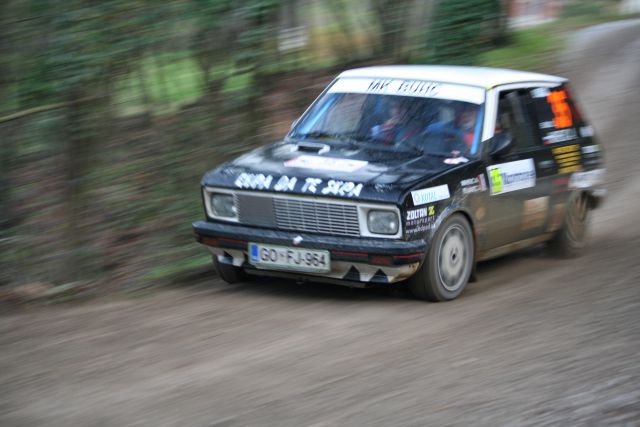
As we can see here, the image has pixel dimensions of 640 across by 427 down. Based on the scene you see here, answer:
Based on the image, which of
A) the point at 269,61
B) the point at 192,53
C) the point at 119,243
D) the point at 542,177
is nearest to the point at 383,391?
the point at 542,177

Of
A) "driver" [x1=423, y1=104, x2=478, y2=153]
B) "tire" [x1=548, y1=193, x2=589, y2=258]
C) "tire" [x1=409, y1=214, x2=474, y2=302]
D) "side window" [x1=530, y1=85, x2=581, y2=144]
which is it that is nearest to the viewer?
"tire" [x1=409, y1=214, x2=474, y2=302]

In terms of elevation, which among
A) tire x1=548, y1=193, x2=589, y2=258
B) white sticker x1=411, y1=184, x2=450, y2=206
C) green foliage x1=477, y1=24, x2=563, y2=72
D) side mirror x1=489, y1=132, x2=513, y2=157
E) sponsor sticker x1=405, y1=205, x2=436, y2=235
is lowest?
tire x1=548, y1=193, x2=589, y2=258

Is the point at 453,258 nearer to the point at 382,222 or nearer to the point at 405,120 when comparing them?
the point at 382,222

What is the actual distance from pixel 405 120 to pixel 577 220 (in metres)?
2.46

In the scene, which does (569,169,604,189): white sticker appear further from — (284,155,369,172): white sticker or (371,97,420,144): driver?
(284,155,369,172): white sticker

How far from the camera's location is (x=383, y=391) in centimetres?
527

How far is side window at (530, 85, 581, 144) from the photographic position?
8742 mm

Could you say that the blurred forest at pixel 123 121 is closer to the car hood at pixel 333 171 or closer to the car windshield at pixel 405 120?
the car hood at pixel 333 171

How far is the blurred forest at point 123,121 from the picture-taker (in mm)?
8797

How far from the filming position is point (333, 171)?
719cm

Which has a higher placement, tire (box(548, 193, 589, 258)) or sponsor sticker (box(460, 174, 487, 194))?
sponsor sticker (box(460, 174, 487, 194))

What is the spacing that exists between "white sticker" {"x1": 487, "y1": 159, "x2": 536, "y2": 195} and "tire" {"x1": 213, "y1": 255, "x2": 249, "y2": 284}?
2191 mm

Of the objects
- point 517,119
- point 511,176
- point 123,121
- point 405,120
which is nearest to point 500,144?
point 511,176

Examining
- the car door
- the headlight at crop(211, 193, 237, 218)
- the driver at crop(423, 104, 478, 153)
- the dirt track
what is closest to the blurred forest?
the headlight at crop(211, 193, 237, 218)
